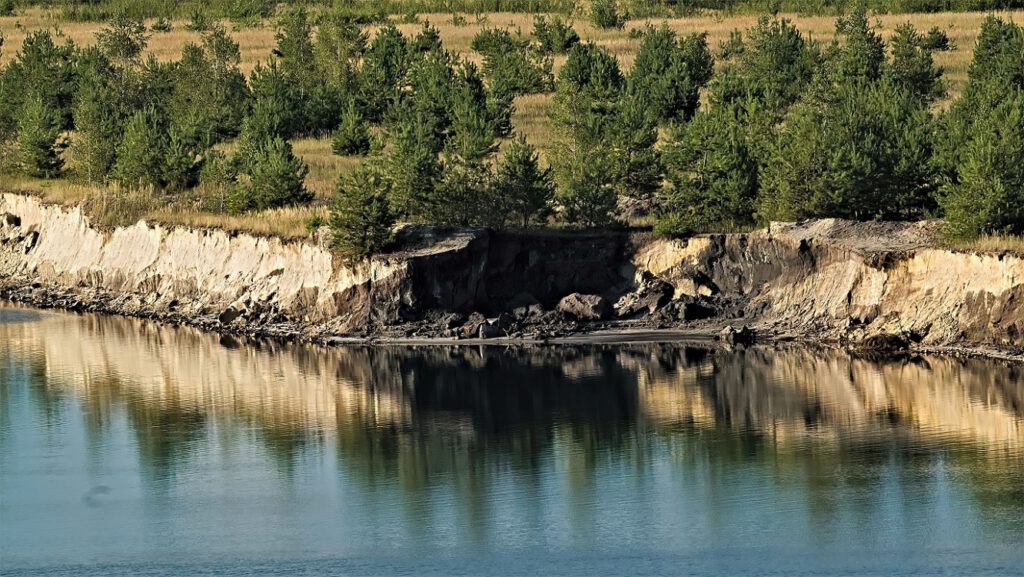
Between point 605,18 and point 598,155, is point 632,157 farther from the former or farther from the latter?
point 605,18

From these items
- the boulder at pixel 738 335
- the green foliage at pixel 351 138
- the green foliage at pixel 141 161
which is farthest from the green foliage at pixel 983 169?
the green foliage at pixel 141 161

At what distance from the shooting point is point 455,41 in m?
154

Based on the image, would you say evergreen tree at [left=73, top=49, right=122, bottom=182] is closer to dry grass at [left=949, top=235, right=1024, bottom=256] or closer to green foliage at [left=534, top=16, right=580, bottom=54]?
green foliage at [left=534, top=16, right=580, bottom=54]

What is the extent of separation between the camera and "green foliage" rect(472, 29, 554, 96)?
426 ft

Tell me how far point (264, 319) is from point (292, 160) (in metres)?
12.6

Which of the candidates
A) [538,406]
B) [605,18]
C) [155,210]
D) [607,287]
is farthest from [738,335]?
[605,18]

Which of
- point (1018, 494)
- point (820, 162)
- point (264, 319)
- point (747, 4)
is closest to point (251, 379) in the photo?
point (264, 319)

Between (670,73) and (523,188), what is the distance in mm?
37362

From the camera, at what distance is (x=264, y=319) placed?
8900cm

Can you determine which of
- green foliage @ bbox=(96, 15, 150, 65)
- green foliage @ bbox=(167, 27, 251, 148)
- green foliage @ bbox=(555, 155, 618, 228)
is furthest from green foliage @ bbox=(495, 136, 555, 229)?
green foliage @ bbox=(96, 15, 150, 65)

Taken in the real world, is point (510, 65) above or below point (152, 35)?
below

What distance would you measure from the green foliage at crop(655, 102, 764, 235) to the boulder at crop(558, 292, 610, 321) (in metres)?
4.83

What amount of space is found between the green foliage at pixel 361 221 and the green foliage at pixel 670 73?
3092cm

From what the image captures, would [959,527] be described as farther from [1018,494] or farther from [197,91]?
[197,91]
